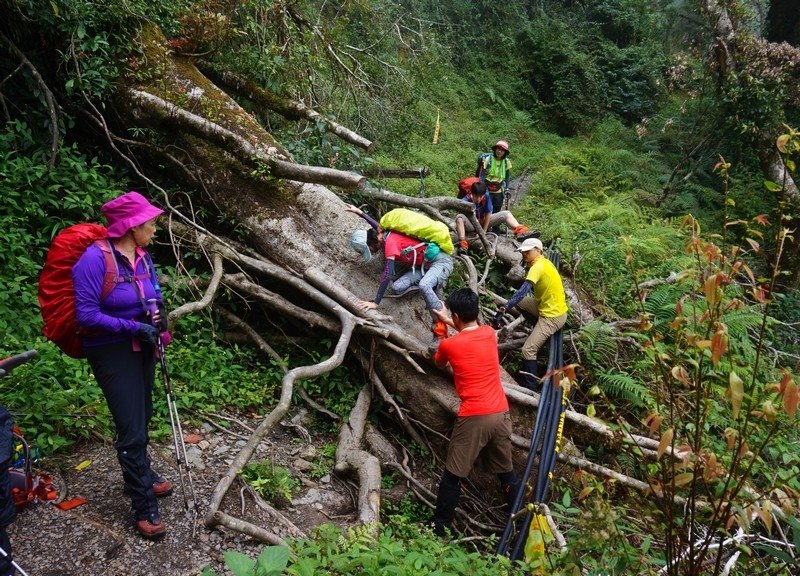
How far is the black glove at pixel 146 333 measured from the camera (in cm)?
334

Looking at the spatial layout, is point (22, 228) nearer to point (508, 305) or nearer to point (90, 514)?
point (90, 514)

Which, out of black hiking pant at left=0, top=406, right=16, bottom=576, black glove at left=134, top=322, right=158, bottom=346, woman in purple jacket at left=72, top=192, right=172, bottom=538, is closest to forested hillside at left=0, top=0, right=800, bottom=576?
woman in purple jacket at left=72, top=192, right=172, bottom=538

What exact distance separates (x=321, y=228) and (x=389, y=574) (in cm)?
433

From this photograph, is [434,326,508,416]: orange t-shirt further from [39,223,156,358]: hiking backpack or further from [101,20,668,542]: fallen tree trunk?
[39,223,156,358]: hiking backpack

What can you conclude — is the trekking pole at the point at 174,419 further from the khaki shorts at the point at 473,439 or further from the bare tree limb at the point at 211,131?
the bare tree limb at the point at 211,131

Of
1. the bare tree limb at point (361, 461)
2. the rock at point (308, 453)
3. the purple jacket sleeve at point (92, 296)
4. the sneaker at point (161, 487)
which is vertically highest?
the purple jacket sleeve at point (92, 296)

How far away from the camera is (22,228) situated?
18.1 feet

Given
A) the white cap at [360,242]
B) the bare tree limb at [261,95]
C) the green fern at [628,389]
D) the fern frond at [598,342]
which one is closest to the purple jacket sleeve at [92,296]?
the white cap at [360,242]

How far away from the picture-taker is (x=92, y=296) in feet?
10.6

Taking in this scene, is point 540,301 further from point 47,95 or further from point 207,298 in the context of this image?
point 47,95

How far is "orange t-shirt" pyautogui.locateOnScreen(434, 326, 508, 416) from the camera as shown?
15.5 feet

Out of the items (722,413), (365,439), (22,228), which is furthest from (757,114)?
(22,228)

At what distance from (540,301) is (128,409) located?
4.52 m

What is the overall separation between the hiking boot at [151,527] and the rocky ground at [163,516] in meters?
0.05
